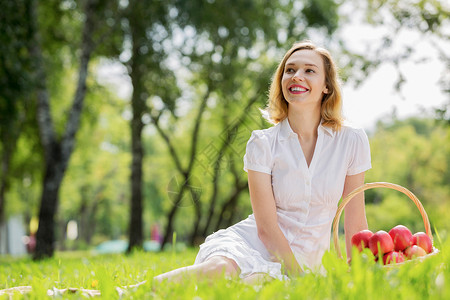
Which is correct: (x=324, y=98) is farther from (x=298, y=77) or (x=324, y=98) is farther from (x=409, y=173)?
(x=409, y=173)

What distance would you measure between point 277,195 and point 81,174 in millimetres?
29950

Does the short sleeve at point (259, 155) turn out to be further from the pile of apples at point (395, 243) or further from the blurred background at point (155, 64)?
the blurred background at point (155, 64)

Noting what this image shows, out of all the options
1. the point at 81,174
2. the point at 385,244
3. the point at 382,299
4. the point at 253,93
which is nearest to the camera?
the point at 382,299

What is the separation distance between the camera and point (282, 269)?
3059mm

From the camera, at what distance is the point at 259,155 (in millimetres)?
3352

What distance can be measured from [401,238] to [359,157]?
2.06 ft

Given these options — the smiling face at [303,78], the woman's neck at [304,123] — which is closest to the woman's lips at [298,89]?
the smiling face at [303,78]

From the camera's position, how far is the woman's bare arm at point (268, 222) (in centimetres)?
312

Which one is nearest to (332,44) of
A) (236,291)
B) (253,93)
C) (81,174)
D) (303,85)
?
(253,93)

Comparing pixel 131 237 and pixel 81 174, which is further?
pixel 81 174

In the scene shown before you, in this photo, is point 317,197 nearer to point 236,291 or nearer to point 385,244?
point 385,244

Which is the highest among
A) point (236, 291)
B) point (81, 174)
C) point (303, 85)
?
point (303, 85)

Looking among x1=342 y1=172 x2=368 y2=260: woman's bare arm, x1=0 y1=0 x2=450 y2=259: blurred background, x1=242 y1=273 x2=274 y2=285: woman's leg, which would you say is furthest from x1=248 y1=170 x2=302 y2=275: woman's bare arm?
x1=0 y1=0 x2=450 y2=259: blurred background

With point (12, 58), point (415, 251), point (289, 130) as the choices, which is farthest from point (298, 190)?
point (12, 58)
